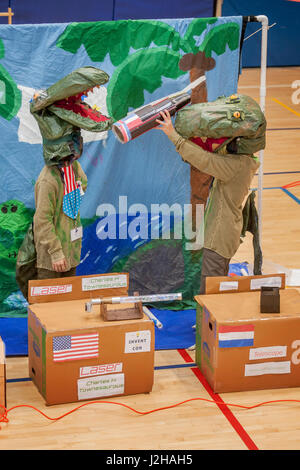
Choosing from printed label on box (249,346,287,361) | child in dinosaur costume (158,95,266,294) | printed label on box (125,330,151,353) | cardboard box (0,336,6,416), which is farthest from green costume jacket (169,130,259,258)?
cardboard box (0,336,6,416)

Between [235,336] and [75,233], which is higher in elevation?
[75,233]

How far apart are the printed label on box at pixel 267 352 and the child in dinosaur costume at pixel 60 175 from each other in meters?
1.19

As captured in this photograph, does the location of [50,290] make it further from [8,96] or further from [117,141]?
[8,96]

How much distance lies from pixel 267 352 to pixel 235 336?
217 millimetres

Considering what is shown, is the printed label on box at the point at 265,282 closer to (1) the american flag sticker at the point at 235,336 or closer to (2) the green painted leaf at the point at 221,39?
(1) the american flag sticker at the point at 235,336

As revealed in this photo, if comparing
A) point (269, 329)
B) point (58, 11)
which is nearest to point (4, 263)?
point (269, 329)

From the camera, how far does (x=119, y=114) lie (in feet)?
16.3

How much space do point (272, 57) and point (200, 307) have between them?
9.52m

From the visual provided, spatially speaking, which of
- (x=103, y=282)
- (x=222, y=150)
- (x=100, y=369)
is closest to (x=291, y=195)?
(x=222, y=150)

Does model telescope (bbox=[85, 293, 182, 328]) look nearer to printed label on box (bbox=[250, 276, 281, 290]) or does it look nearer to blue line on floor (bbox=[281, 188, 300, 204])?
printed label on box (bbox=[250, 276, 281, 290])

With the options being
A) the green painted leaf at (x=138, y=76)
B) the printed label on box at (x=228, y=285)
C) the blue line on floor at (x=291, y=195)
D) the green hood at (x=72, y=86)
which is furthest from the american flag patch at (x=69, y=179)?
the blue line on floor at (x=291, y=195)

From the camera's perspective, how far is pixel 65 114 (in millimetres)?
4328

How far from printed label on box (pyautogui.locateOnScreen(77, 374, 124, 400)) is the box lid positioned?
0.63 metres

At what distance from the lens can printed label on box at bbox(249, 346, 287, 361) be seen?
4.26m
